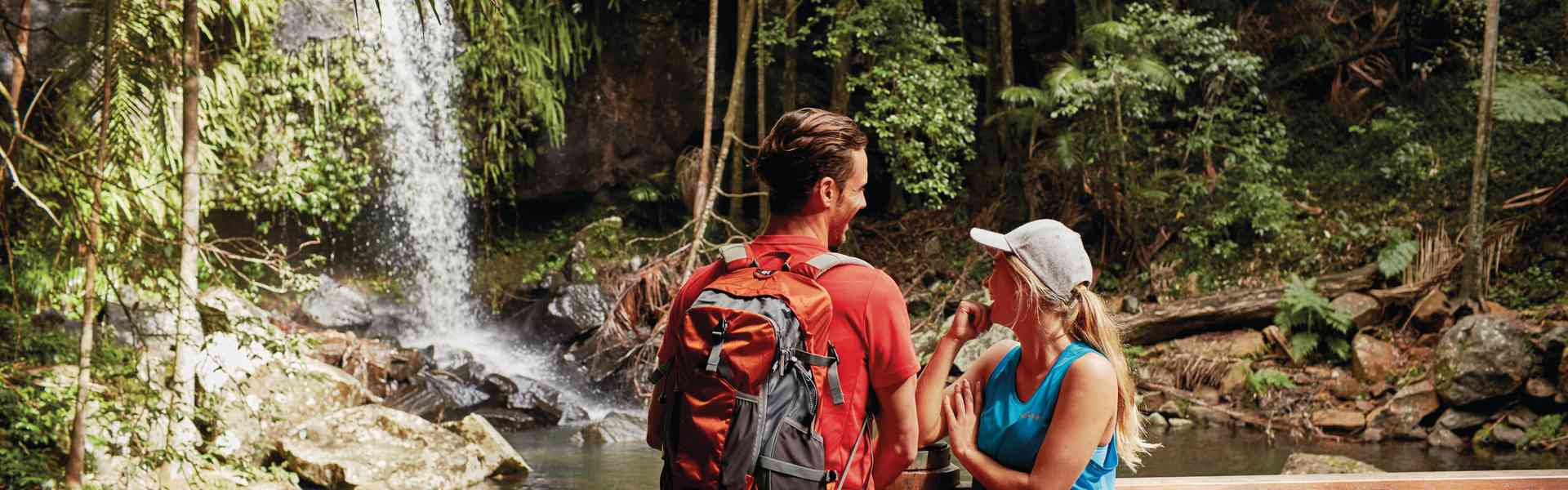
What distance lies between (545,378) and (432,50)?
4.78 meters

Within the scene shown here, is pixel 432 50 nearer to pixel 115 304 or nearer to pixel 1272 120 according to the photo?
pixel 115 304

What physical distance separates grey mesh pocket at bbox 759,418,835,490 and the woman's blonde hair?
1.56ft

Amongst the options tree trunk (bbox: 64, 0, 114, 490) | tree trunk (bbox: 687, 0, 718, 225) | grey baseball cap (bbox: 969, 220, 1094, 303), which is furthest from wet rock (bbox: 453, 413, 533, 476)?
grey baseball cap (bbox: 969, 220, 1094, 303)

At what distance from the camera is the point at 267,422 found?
24.7ft

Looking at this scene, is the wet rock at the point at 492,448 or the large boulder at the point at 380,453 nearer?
the large boulder at the point at 380,453

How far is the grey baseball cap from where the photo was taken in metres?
1.96

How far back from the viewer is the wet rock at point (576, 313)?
37.1ft

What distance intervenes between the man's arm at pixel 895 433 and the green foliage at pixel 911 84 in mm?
9683

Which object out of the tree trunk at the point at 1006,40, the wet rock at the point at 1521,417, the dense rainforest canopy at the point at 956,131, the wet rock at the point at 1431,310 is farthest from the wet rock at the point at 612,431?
the wet rock at the point at 1431,310

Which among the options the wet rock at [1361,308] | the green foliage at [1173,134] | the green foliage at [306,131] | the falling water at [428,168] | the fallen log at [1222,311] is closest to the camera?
the wet rock at [1361,308]

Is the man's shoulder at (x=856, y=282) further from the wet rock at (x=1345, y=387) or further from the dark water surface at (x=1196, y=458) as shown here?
the wet rock at (x=1345, y=387)

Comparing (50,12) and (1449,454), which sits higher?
(50,12)

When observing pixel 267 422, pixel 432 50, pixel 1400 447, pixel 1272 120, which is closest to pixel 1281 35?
pixel 1272 120

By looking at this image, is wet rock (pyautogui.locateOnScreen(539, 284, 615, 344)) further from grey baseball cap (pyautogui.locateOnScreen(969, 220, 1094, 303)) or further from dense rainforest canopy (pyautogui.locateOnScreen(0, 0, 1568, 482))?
grey baseball cap (pyautogui.locateOnScreen(969, 220, 1094, 303))
